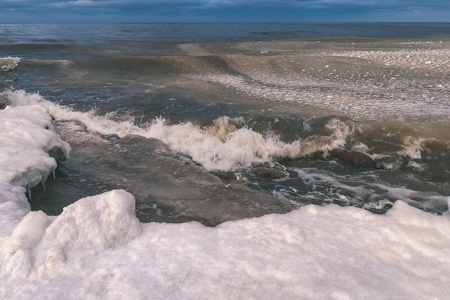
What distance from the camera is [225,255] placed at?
2467 millimetres

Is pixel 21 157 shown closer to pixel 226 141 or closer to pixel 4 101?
pixel 226 141

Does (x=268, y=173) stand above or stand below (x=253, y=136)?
below

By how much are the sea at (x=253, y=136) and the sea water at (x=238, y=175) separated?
35 millimetres

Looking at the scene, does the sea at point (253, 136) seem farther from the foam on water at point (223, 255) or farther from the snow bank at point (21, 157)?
the foam on water at point (223, 255)

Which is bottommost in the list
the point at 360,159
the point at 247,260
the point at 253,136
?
the point at 360,159

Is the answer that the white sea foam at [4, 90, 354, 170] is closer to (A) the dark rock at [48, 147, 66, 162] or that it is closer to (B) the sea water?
(B) the sea water

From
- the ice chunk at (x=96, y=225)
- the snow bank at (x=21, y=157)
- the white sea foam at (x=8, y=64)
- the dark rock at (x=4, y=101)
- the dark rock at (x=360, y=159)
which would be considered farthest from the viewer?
the white sea foam at (x=8, y=64)

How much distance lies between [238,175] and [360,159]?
229 centimetres

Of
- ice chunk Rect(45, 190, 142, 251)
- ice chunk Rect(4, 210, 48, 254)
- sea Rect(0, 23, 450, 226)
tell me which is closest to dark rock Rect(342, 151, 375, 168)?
sea Rect(0, 23, 450, 226)

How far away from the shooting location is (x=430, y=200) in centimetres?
498

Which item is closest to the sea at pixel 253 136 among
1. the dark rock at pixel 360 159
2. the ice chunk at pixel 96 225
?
the dark rock at pixel 360 159

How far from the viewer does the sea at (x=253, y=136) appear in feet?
14.3

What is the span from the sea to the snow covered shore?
30.8 inches

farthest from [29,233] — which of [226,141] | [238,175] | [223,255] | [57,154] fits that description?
[226,141]
